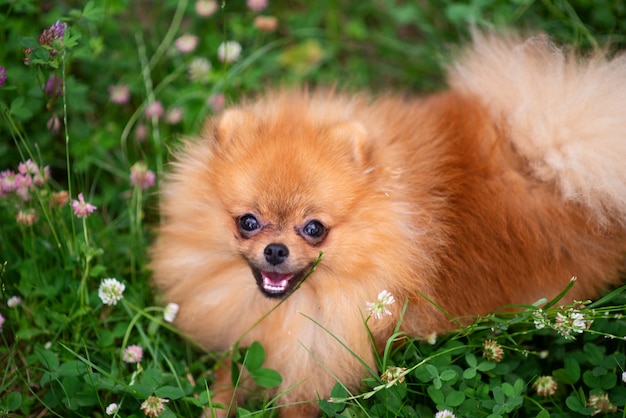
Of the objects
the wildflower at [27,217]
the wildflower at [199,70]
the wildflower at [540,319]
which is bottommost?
the wildflower at [27,217]

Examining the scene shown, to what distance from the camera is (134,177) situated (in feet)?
9.62

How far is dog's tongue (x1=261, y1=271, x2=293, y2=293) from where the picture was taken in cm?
231

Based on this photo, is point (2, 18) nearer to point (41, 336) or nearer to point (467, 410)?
point (41, 336)

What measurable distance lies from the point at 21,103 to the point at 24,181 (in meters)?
0.40

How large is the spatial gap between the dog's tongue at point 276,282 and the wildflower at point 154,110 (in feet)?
4.46

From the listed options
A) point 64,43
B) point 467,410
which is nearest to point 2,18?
point 64,43

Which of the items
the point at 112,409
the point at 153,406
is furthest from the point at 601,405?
the point at 112,409

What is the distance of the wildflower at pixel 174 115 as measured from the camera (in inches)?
133

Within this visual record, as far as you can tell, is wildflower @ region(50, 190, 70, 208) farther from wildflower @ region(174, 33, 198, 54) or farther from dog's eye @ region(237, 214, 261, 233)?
wildflower @ region(174, 33, 198, 54)

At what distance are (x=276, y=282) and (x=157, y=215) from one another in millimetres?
1171

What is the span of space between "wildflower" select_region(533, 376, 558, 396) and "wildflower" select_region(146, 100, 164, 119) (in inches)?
87.1

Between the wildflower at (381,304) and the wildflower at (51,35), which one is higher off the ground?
the wildflower at (51,35)

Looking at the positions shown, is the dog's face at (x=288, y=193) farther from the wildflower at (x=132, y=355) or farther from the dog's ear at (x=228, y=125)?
the wildflower at (x=132, y=355)

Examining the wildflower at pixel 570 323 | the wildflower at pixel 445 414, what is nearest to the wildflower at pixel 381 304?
the wildflower at pixel 445 414
